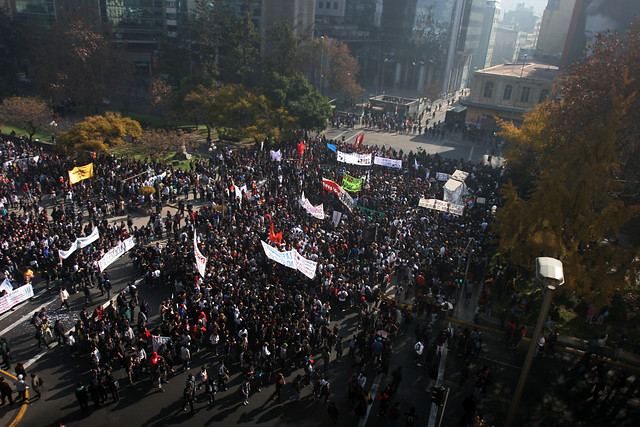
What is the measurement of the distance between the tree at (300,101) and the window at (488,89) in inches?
1008

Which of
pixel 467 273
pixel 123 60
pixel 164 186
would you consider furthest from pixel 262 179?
pixel 123 60

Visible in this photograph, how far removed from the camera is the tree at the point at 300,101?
156ft

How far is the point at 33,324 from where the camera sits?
18812 mm

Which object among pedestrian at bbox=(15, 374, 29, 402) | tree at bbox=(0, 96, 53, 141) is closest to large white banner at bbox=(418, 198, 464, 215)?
pedestrian at bbox=(15, 374, 29, 402)

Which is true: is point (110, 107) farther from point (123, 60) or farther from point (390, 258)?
point (390, 258)

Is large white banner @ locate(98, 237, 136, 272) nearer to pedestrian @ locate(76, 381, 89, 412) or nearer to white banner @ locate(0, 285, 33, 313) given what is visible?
white banner @ locate(0, 285, 33, 313)

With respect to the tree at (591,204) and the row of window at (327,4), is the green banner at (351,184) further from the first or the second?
the row of window at (327,4)

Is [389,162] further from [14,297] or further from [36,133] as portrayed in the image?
[36,133]

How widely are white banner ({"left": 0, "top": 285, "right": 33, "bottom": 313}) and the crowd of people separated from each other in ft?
4.02

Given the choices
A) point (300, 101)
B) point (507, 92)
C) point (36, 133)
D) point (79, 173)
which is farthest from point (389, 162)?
point (36, 133)

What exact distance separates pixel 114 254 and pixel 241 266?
5.81 metres

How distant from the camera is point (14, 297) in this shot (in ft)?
61.4

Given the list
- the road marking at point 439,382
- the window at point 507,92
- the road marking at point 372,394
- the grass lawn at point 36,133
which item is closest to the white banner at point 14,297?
the road marking at point 372,394

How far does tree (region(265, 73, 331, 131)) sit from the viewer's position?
4762cm
